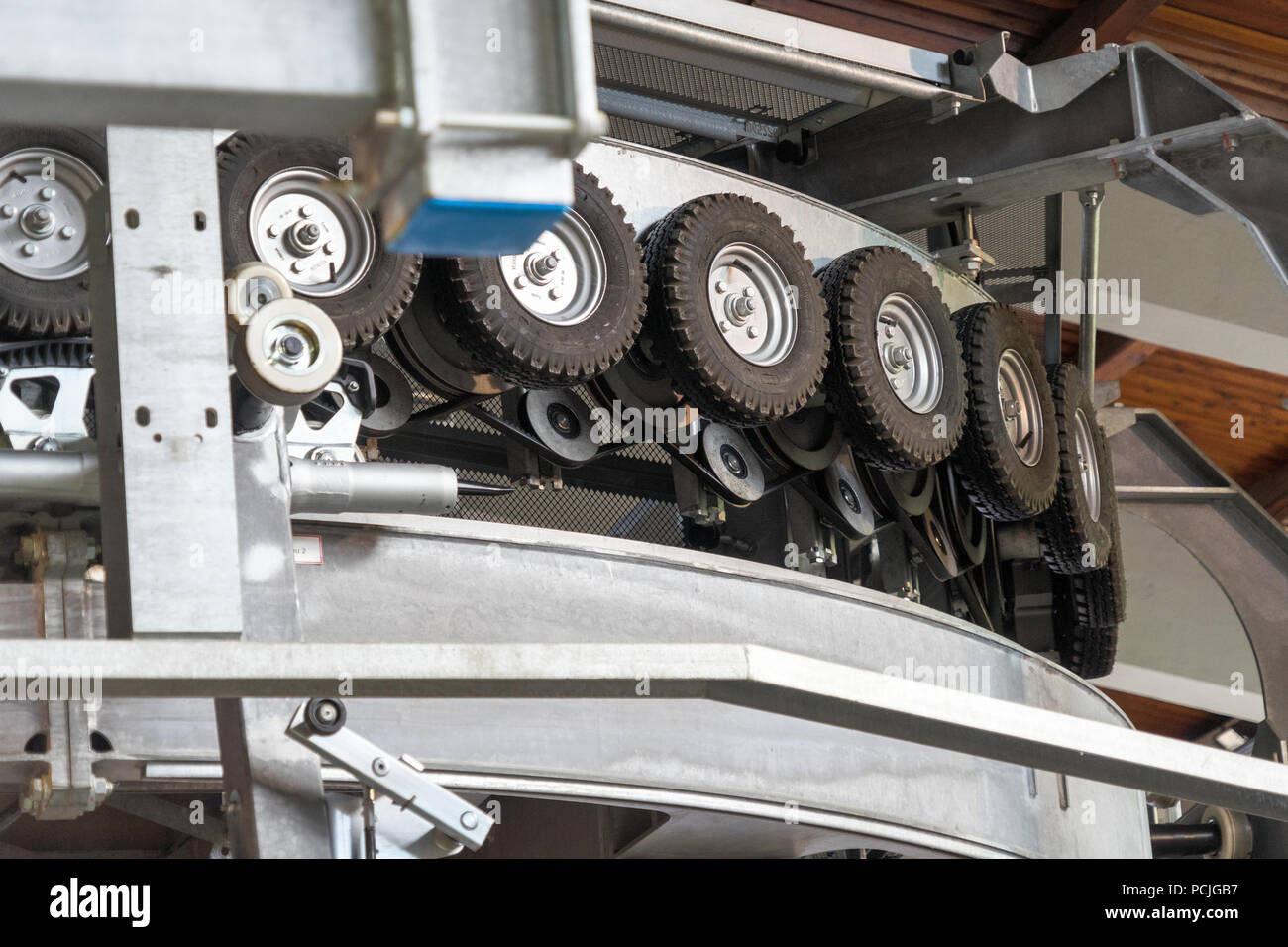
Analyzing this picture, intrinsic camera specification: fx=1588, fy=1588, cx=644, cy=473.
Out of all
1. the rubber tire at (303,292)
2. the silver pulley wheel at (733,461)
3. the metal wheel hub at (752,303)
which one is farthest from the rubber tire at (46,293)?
the silver pulley wheel at (733,461)

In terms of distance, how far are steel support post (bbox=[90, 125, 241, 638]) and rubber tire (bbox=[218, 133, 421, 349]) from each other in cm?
93

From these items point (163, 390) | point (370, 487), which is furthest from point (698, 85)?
point (163, 390)

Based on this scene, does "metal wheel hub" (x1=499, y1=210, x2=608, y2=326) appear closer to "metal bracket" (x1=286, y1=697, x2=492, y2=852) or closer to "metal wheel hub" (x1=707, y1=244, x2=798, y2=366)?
"metal wheel hub" (x1=707, y1=244, x2=798, y2=366)

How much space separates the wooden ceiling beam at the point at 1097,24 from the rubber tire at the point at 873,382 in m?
3.50

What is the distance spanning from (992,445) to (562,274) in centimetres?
198

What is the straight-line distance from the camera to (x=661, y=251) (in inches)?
199

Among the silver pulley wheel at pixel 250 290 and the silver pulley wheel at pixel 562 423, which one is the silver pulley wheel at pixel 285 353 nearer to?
the silver pulley wheel at pixel 250 290

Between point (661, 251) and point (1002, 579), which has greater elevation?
point (661, 251)

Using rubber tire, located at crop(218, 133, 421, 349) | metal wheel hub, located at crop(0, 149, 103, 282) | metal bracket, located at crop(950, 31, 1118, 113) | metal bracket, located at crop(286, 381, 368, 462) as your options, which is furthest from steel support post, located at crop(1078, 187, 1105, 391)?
metal wheel hub, located at crop(0, 149, 103, 282)

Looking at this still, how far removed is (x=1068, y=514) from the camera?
Answer: 658 cm
